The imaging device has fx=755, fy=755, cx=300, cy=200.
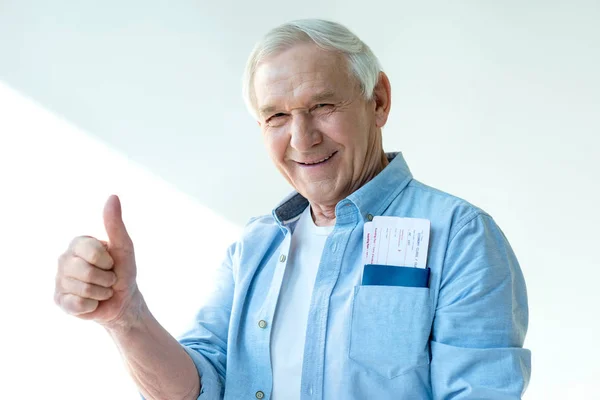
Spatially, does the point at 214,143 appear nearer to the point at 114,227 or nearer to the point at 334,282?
the point at 334,282

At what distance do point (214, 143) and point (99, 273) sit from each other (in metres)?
2.23

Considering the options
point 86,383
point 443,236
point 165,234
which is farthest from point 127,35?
point 443,236

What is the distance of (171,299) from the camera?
3389mm

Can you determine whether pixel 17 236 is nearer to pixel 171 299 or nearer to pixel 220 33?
pixel 171 299

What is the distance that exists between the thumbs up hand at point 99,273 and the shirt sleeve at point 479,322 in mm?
611

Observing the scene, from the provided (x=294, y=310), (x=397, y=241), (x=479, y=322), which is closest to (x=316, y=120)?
(x=397, y=241)

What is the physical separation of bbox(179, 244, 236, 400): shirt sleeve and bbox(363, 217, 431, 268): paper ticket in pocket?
1.36ft

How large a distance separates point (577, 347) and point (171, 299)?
1.77m

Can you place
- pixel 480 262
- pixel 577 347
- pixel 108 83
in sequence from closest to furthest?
pixel 480 262 < pixel 577 347 < pixel 108 83

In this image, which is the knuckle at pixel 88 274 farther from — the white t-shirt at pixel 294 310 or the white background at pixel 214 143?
the white background at pixel 214 143

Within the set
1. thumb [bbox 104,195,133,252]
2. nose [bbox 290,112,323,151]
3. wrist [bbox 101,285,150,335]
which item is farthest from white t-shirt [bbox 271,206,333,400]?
thumb [bbox 104,195,133,252]

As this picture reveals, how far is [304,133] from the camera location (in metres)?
1.67

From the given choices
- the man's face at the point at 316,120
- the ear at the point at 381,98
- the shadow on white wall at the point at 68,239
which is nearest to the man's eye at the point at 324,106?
the man's face at the point at 316,120

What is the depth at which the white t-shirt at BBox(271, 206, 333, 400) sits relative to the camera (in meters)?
1.63
